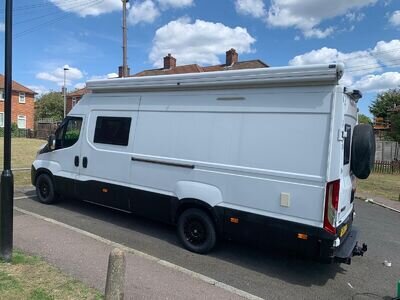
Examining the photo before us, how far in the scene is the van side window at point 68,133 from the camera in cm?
772

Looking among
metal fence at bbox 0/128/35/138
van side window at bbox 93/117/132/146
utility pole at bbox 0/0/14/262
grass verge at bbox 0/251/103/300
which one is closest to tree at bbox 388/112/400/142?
van side window at bbox 93/117/132/146

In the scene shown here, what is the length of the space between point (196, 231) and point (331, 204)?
7.07ft

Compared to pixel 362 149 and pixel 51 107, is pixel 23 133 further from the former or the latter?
pixel 362 149

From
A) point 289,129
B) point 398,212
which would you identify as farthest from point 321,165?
point 398,212

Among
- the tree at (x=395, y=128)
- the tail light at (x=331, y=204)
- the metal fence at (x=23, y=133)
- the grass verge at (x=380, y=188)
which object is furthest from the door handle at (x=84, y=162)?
the metal fence at (x=23, y=133)

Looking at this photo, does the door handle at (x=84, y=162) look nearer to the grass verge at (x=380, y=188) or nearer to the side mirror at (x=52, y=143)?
the side mirror at (x=52, y=143)

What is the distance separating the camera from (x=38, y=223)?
6773mm

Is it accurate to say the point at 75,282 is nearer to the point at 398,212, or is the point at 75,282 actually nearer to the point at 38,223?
the point at 38,223

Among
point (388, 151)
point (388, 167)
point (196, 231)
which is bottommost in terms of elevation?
point (196, 231)

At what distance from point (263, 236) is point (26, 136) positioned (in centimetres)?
4489

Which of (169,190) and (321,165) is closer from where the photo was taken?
(321,165)

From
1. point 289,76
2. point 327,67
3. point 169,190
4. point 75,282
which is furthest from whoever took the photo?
point 169,190

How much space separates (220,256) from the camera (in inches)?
225

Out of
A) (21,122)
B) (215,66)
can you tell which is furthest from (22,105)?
(215,66)
